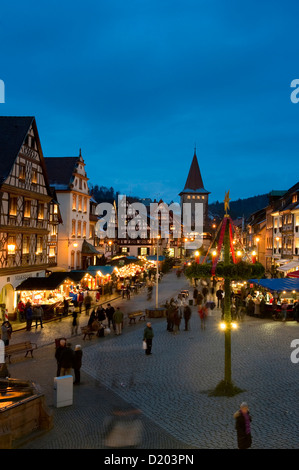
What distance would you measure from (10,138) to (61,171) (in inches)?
607

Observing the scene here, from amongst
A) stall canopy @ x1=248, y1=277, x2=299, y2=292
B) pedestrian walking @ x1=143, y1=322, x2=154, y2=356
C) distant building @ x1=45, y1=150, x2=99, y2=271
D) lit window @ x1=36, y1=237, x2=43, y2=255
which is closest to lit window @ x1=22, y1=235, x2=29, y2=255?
lit window @ x1=36, y1=237, x2=43, y2=255

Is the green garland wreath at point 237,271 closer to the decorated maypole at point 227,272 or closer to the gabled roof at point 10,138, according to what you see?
the decorated maypole at point 227,272

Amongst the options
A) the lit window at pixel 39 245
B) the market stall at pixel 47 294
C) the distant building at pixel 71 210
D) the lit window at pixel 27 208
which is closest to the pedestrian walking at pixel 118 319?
the market stall at pixel 47 294

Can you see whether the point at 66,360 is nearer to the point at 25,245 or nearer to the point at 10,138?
the point at 25,245

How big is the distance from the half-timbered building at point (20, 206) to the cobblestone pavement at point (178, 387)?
265 inches

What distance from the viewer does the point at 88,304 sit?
1140 inches

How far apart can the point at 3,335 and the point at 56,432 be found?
9.60m

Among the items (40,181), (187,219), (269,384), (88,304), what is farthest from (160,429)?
(187,219)

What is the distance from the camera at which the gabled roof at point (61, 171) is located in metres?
42.5

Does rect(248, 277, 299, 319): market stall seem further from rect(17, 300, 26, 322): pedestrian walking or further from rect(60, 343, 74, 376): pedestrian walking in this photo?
rect(60, 343, 74, 376): pedestrian walking

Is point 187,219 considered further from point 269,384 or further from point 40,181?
point 269,384

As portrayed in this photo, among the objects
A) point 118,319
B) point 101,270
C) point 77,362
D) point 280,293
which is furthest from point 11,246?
point 280,293

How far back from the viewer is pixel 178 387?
41.7 feet

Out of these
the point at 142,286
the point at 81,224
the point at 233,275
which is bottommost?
the point at 142,286
